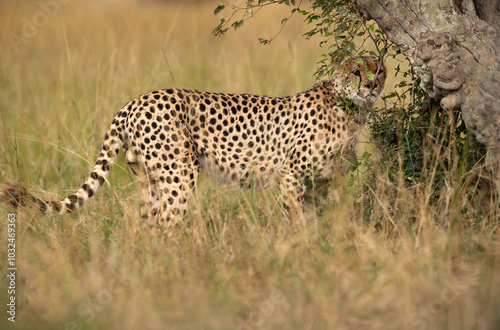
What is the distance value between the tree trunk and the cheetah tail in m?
2.04

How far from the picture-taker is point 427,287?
3.32 m

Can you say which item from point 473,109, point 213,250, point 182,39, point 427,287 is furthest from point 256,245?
point 182,39

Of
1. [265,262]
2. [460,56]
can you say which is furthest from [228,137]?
[460,56]

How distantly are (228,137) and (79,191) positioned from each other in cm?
114

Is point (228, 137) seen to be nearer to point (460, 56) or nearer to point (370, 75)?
point (370, 75)

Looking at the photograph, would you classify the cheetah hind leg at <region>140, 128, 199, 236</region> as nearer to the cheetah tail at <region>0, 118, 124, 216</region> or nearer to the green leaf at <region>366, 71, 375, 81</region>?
the cheetah tail at <region>0, 118, 124, 216</region>

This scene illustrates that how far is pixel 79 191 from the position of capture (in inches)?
174

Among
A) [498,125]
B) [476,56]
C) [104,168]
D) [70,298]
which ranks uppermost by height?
[476,56]

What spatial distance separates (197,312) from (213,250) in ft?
2.44

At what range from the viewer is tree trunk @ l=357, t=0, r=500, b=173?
423 cm

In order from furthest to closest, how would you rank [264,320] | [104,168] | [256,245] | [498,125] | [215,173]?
[215,173] < [104,168] < [498,125] < [256,245] < [264,320]

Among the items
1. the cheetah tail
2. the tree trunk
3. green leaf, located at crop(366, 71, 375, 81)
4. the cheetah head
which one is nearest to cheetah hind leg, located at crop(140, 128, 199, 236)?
the cheetah tail

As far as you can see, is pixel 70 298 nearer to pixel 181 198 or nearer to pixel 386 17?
pixel 181 198

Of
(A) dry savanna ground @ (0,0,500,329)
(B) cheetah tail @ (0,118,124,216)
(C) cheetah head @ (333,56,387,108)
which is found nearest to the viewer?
(A) dry savanna ground @ (0,0,500,329)
